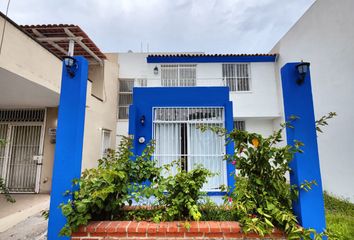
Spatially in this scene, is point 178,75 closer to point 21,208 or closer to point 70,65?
point 70,65

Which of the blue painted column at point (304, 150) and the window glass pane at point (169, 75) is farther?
the window glass pane at point (169, 75)

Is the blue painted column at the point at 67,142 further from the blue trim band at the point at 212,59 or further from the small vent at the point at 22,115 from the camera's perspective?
the blue trim band at the point at 212,59

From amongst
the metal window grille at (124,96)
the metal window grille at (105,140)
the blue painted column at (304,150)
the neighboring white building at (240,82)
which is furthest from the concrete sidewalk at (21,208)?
the blue painted column at (304,150)

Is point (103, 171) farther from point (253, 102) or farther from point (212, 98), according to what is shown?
point (253, 102)

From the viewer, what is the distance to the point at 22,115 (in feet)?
27.9

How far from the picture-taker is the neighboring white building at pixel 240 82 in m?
11.0

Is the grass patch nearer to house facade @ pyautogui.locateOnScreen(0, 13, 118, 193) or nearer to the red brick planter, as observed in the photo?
the red brick planter

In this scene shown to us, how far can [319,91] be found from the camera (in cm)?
779

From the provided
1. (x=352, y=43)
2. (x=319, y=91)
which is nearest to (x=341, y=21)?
(x=352, y=43)

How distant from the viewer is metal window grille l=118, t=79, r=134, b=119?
12.0 meters

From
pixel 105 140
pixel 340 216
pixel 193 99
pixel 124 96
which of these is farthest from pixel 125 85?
pixel 340 216

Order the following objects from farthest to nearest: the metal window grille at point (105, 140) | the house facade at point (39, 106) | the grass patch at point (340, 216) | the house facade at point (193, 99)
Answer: the metal window grille at point (105, 140), the house facade at point (193, 99), the house facade at point (39, 106), the grass patch at point (340, 216)

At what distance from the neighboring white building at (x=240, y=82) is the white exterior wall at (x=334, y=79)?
2.77m

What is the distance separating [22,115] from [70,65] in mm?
7612
